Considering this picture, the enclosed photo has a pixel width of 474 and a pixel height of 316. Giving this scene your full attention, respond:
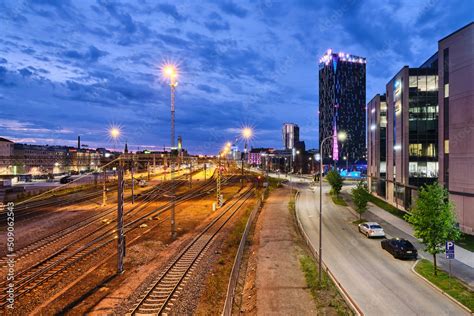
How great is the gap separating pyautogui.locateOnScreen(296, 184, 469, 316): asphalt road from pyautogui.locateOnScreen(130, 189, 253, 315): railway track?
375 inches

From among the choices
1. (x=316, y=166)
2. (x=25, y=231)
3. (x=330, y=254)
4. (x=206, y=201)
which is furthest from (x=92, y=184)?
(x=316, y=166)

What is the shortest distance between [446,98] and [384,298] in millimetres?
25790

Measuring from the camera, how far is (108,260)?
70.7 ft

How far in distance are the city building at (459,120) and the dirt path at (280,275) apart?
16751 mm

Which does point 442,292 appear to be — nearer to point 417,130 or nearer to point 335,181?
point 417,130

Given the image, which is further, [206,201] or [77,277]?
[206,201]

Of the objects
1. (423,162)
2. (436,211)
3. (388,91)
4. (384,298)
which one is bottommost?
(384,298)

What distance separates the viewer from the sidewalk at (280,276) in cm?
1471

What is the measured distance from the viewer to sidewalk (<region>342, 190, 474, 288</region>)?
2013cm

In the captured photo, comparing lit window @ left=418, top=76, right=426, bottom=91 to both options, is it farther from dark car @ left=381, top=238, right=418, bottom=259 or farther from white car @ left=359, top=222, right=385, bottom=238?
dark car @ left=381, top=238, right=418, bottom=259

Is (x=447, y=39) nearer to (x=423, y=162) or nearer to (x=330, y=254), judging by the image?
(x=423, y=162)

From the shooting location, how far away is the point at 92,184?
7088 cm

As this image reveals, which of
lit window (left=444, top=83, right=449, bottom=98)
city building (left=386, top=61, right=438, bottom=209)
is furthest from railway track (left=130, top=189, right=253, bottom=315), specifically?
lit window (left=444, top=83, right=449, bottom=98)

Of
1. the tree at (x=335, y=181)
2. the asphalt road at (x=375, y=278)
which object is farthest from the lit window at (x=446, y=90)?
the tree at (x=335, y=181)
